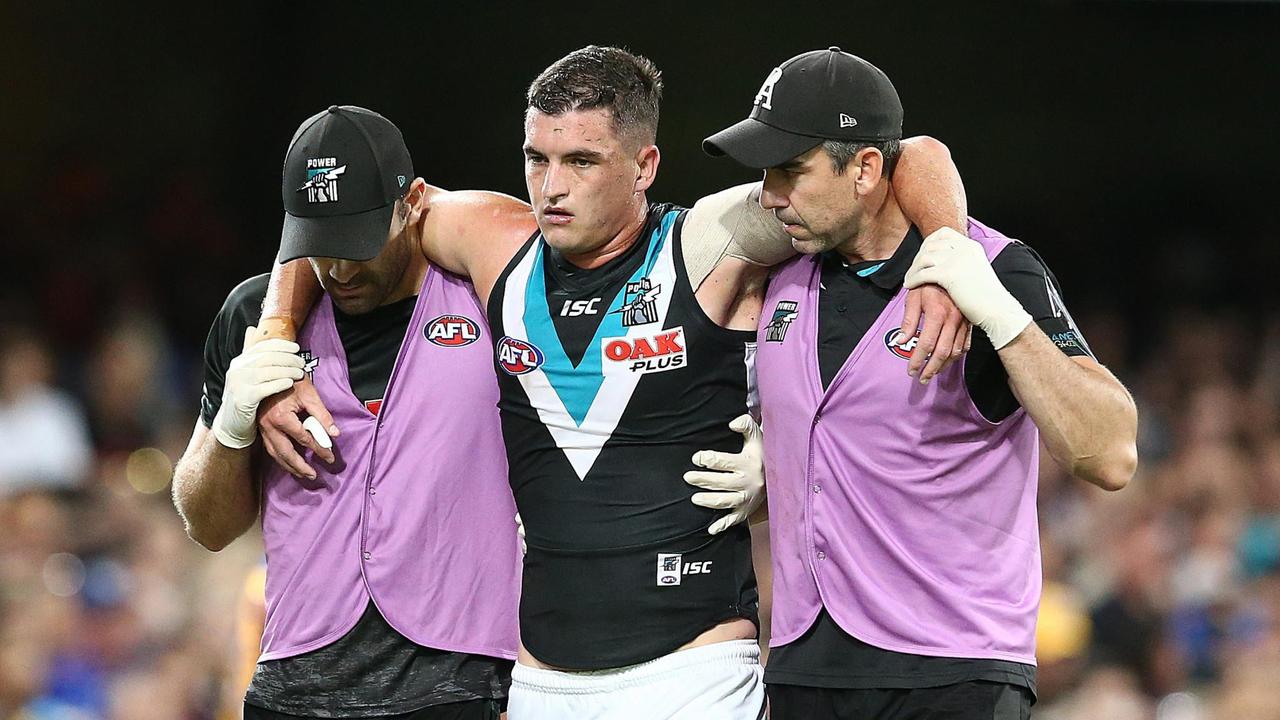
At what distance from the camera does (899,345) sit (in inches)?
140

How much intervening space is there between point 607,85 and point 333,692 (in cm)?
159

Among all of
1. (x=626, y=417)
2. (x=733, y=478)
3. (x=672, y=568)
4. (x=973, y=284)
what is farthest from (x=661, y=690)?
(x=973, y=284)

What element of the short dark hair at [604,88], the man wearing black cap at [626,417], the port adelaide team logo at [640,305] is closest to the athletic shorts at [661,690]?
the man wearing black cap at [626,417]

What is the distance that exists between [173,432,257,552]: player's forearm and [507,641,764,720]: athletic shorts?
37.0 inches

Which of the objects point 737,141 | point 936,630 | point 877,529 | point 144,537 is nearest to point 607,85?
point 737,141

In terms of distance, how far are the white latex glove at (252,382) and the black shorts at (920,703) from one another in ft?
4.67

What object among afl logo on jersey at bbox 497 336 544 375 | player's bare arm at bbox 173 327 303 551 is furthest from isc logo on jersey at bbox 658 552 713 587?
player's bare arm at bbox 173 327 303 551

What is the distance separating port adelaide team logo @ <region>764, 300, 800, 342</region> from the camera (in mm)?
3721

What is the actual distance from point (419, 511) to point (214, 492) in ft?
1.97

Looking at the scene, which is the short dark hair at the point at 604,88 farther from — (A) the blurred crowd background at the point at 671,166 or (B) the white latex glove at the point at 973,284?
(A) the blurred crowd background at the point at 671,166

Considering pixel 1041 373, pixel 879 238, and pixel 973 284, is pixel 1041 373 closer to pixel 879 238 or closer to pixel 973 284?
pixel 973 284

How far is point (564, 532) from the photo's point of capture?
3.76m

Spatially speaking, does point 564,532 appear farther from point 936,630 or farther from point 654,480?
point 936,630

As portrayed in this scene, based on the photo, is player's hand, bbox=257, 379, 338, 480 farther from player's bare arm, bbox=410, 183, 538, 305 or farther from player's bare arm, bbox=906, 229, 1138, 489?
player's bare arm, bbox=906, 229, 1138, 489
